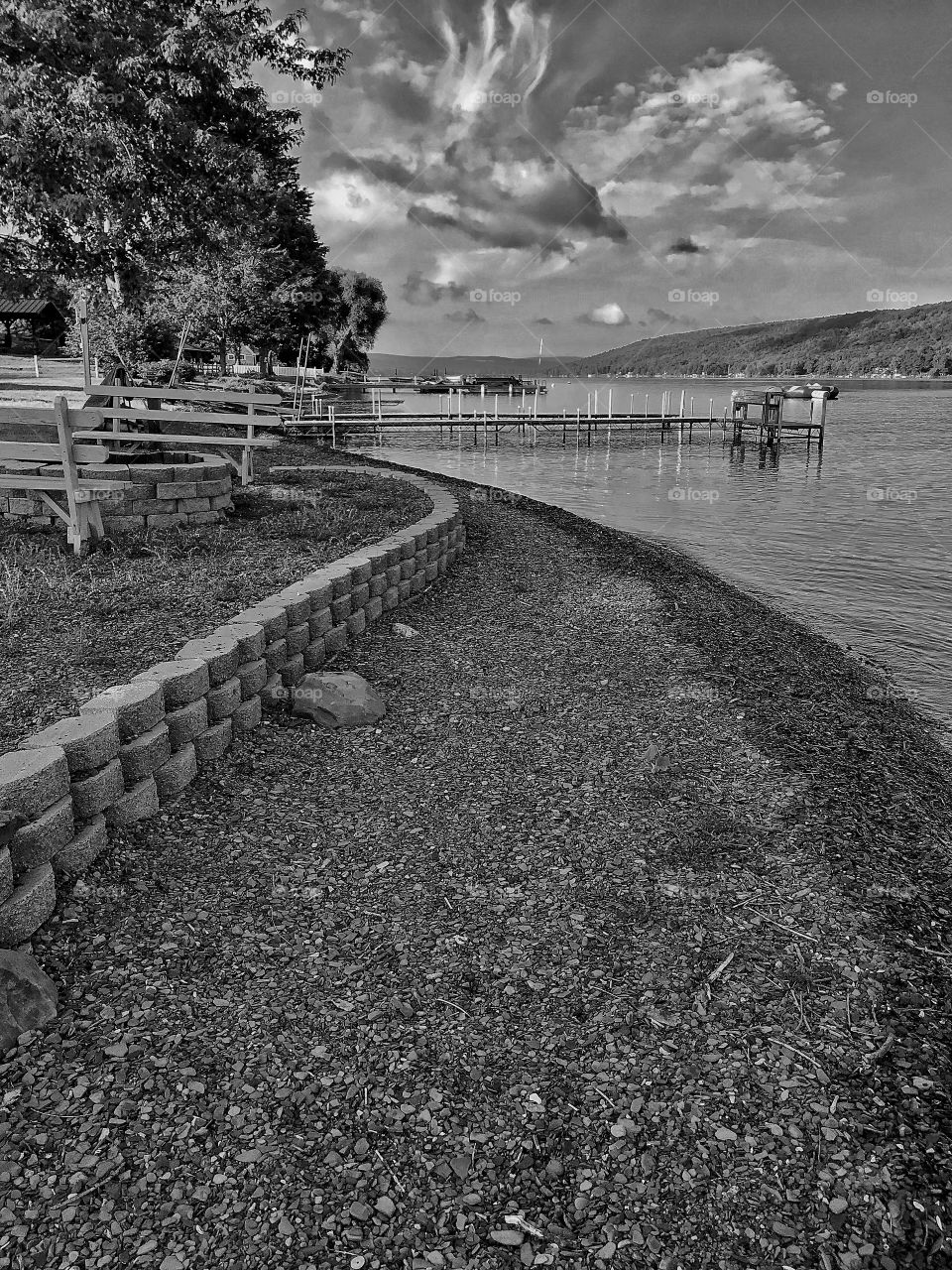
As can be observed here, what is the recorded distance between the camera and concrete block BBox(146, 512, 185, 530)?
9.02m

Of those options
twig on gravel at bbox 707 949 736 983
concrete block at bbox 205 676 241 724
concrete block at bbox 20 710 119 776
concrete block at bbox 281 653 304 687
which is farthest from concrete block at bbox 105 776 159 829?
twig on gravel at bbox 707 949 736 983

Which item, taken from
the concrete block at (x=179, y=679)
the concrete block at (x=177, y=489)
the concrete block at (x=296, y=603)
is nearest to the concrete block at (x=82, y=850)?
the concrete block at (x=179, y=679)

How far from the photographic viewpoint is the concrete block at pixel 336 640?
7023 mm

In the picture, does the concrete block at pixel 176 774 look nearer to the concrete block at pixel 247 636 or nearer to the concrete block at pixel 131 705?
the concrete block at pixel 131 705

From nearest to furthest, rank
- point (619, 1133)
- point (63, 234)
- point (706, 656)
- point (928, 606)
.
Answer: point (619, 1133) < point (706, 656) < point (928, 606) < point (63, 234)

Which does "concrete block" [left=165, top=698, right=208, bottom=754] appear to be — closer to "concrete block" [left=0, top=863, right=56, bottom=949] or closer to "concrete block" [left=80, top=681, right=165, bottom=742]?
"concrete block" [left=80, top=681, right=165, bottom=742]

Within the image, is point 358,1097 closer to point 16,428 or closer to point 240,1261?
point 240,1261

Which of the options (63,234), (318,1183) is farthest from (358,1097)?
(63,234)

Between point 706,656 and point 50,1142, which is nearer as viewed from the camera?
point 50,1142

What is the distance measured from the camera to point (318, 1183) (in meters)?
2.58

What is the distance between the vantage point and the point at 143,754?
4.31m

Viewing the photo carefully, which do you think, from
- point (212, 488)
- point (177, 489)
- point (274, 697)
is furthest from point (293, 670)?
point (212, 488)

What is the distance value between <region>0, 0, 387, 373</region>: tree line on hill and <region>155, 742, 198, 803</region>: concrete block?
848 cm

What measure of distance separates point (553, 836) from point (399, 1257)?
8.15ft
